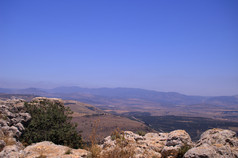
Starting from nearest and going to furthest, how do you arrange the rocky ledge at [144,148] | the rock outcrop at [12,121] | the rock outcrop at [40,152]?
the rocky ledge at [144,148]
the rock outcrop at [40,152]
the rock outcrop at [12,121]

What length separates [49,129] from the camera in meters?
13.1

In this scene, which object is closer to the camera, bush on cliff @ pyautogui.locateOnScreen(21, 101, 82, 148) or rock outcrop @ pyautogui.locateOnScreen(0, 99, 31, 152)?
rock outcrop @ pyautogui.locateOnScreen(0, 99, 31, 152)

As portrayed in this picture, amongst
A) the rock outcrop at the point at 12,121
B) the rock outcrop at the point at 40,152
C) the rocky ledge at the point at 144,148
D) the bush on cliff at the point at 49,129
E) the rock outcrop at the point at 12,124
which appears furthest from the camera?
the bush on cliff at the point at 49,129

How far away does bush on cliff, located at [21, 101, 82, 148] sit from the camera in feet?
39.1

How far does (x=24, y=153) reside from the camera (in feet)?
22.7

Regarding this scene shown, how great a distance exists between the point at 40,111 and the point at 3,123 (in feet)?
13.6

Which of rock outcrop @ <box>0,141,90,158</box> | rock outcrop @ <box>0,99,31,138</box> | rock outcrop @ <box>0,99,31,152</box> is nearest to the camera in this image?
rock outcrop @ <box>0,141,90,158</box>

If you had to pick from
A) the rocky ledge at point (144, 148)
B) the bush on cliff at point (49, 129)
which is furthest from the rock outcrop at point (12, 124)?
the bush on cliff at point (49, 129)

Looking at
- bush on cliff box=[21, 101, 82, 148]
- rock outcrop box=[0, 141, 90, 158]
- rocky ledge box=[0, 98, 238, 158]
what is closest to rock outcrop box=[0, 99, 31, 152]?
rocky ledge box=[0, 98, 238, 158]

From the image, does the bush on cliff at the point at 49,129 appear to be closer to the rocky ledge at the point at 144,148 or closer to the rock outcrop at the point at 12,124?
the rock outcrop at the point at 12,124

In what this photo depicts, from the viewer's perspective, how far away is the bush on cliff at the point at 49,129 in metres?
11.9

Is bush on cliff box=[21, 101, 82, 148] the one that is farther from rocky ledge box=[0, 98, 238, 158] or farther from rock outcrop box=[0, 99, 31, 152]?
rocky ledge box=[0, 98, 238, 158]

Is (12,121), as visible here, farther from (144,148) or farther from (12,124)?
(144,148)

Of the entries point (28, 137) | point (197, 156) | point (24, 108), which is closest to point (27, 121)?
point (28, 137)
